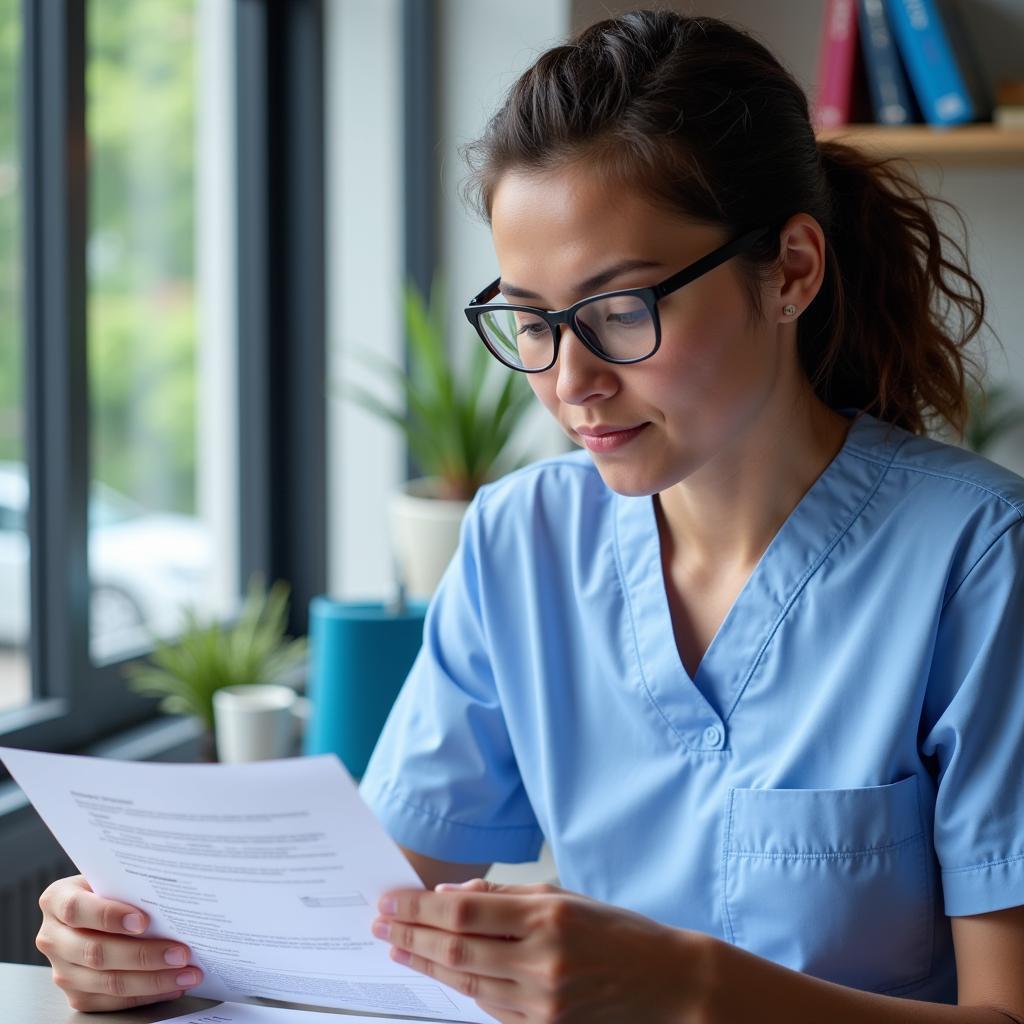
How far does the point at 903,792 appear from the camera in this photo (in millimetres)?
1118

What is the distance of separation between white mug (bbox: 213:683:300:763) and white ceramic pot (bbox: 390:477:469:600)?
1.65 ft

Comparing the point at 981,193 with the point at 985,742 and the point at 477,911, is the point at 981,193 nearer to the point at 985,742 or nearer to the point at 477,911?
the point at 985,742

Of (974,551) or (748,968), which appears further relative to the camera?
(974,551)

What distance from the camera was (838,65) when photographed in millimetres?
2297

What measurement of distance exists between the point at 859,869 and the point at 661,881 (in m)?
0.18

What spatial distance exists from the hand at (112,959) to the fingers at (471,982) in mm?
219

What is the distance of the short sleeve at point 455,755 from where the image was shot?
4.27 ft

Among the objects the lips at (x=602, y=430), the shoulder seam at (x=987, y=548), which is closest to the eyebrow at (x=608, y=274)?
the lips at (x=602, y=430)

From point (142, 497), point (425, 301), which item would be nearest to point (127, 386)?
point (142, 497)

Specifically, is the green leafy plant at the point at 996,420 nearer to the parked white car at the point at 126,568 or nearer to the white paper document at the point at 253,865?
the parked white car at the point at 126,568

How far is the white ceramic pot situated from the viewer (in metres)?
2.38

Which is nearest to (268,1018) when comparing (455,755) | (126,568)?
(455,755)

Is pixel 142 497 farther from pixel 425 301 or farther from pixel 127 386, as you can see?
pixel 425 301

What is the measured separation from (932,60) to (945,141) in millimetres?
143
